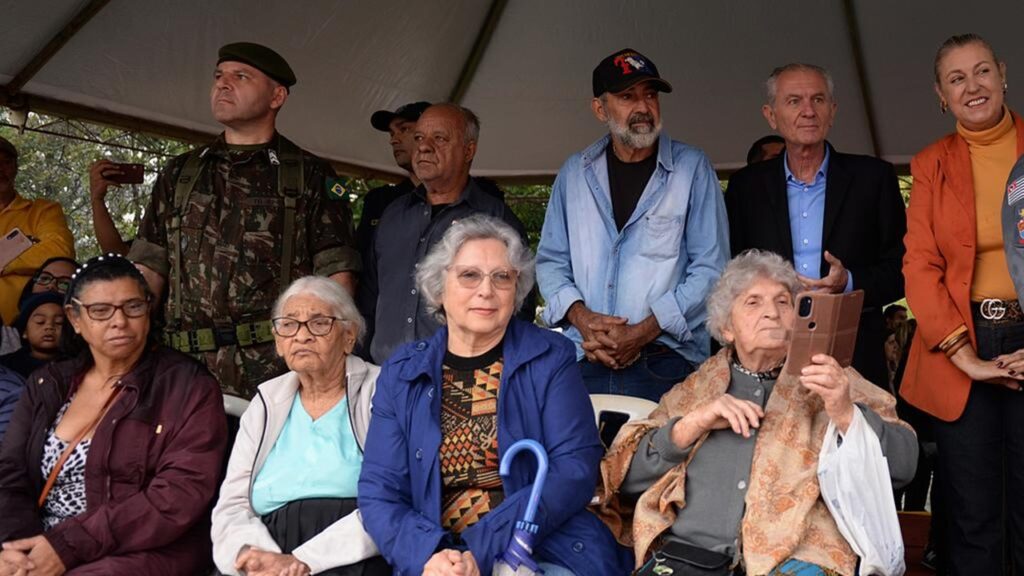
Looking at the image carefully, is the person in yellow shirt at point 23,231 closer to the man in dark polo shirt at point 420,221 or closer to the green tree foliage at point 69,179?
the man in dark polo shirt at point 420,221

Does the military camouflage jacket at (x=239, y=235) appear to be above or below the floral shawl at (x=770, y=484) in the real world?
above

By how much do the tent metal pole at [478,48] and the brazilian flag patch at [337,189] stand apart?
2083mm

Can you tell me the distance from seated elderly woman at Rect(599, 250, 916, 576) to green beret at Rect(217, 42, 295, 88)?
1973 mm

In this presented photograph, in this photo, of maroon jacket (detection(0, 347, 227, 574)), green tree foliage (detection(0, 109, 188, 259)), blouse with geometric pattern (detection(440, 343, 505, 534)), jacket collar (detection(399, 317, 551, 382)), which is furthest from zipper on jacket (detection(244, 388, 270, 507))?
green tree foliage (detection(0, 109, 188, 259))

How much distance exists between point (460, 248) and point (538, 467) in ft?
2.18

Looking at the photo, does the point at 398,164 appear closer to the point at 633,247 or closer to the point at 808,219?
the point at 633,247

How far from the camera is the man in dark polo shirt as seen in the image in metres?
3.98

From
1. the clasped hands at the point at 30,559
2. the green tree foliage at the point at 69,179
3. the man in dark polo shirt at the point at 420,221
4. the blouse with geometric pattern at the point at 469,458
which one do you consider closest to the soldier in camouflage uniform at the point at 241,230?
the man in dark polo shirt at the point at 420,221

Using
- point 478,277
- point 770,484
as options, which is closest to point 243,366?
point 478,277

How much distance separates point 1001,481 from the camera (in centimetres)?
325

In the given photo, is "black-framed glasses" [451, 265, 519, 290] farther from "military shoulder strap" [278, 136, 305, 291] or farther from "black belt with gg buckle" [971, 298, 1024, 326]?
"black belt with gg buckle" [971, 298, 1024, 326]

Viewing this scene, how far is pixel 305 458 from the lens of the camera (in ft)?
10.1

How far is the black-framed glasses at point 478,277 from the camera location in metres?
2.89

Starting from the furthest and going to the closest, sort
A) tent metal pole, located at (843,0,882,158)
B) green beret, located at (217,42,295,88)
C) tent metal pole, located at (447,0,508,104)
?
tent metal pole, located at (447,0,508,104), tent metal pole, located at (843,0,882,158), green beret, located at (217,42,295,88)
